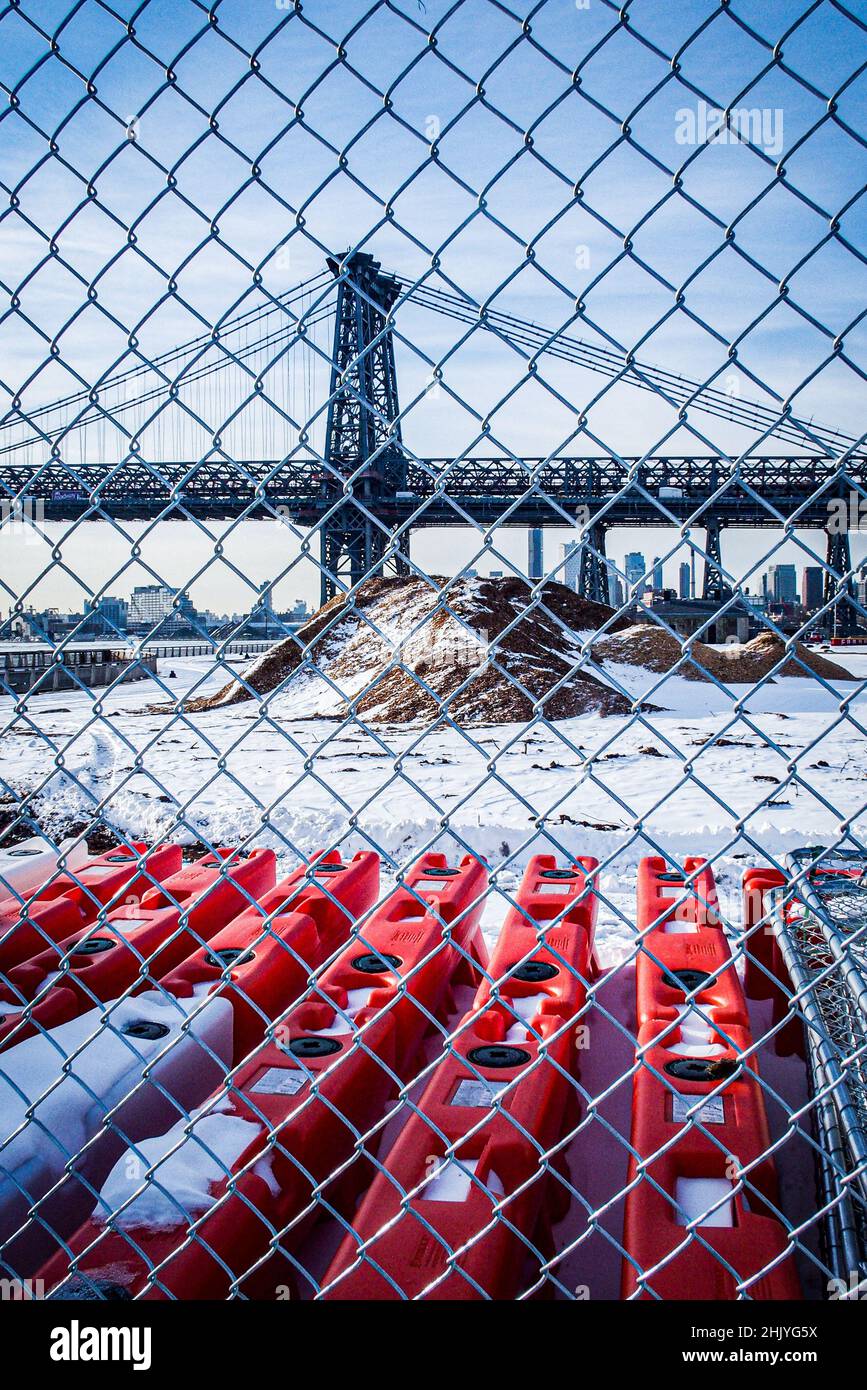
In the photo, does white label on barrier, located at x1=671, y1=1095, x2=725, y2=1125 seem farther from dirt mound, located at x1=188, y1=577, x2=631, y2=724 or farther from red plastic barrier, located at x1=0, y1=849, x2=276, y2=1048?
dirt mound, located at x1=188, y1=577, x2=631, y2=724

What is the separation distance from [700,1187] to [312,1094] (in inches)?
38.0

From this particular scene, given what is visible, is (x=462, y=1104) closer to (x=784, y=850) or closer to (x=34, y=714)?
(x=784, y=850)

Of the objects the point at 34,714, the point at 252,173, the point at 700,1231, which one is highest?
the point at 252,173

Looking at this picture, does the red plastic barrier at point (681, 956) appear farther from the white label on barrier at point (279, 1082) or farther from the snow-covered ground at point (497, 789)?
the white label on barrier at point (279, 1082)

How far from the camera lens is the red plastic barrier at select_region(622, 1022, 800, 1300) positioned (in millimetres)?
1829

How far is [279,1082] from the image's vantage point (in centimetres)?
261

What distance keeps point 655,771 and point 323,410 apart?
24.5ft

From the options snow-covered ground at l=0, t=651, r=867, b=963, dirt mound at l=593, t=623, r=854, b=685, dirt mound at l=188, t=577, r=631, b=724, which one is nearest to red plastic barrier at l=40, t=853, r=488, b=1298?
snow-covered ground at l=0, t=651, r=867, b=963

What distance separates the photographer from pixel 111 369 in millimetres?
1877

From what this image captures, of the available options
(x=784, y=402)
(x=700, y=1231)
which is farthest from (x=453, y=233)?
(x=700, y=1231)

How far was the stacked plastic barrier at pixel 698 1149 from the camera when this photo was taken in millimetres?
1776

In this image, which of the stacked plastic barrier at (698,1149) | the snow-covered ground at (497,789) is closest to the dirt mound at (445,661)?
the snow-covered ground at (497,789)

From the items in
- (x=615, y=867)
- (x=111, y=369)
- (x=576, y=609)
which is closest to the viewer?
(x=111, y=369)

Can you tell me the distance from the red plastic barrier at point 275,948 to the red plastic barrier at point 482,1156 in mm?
615
